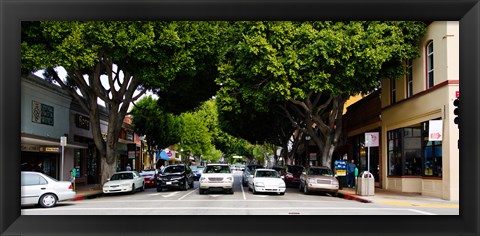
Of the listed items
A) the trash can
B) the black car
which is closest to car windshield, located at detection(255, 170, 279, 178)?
the black car

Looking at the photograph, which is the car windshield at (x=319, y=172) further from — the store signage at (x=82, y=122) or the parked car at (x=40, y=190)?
the store signage at (x=82, y=122)

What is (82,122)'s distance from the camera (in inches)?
1393

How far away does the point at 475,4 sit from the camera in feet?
26.9

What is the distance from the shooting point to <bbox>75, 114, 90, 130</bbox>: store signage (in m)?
34.1

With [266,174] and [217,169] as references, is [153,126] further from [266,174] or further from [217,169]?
[266,174]

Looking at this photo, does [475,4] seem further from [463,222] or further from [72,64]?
[72,64]

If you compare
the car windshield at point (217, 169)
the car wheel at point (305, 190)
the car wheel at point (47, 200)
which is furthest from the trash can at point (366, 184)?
the car wheel at point (47, 200)

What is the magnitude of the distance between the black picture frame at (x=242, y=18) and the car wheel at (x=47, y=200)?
10.5 m

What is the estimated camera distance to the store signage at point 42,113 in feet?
88.6

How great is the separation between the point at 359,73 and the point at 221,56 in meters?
7.22

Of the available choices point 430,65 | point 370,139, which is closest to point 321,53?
point 370,139

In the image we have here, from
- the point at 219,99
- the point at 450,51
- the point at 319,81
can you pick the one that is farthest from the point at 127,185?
the point at 450,51

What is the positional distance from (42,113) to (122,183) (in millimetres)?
6939

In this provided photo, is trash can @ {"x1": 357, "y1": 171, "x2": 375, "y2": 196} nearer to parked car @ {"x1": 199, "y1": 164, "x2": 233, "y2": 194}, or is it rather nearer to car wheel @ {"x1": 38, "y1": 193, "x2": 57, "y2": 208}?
parked car @ {"x1": 199, "y1": 164, "x2": 233, "y2": 194}
